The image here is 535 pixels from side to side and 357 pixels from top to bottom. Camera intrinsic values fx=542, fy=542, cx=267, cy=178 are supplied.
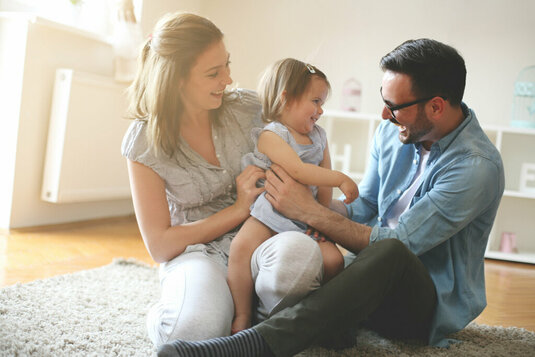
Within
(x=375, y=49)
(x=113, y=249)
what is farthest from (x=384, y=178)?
(x=375, y=49)

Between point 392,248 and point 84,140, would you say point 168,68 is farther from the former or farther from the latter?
point 84,140

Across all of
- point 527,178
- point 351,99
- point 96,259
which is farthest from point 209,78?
point 527,178

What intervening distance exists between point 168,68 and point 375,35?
3143 mm

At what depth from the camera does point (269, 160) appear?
1812 millimetres

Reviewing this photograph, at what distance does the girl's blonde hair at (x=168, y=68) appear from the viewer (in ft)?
5.47

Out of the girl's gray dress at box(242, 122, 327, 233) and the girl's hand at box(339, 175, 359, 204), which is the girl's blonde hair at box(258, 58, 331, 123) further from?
the girl's hand at box(339, 175, 359, 204)

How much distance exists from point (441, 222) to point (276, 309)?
0.57 m

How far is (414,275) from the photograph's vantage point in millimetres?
1573

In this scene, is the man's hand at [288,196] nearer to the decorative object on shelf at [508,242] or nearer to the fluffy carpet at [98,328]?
the fluffy carpet at [98,328]

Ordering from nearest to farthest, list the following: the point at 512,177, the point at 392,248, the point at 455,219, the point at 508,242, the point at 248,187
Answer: the point at 392,248 → the point at 455,219 → the point at 248,187 → the point at 508,242 → the point at 512,177

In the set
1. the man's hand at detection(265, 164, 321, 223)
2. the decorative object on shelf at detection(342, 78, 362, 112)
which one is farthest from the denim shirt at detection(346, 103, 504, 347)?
the decorative object on shelf at detection(342, 78, 362, 112)

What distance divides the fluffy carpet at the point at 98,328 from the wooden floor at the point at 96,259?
23cm

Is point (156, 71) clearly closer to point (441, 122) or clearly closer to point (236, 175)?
point (236, 175)

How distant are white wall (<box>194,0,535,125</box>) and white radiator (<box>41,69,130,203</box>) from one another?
1.51 meters
